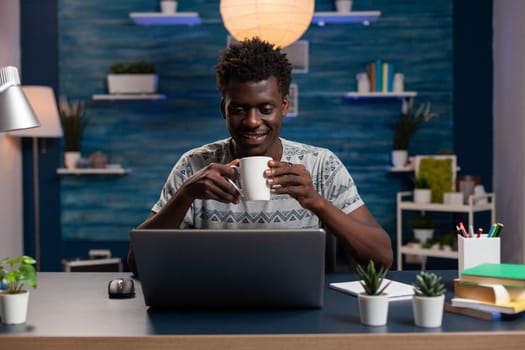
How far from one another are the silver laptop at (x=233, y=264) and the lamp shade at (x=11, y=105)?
488 mm

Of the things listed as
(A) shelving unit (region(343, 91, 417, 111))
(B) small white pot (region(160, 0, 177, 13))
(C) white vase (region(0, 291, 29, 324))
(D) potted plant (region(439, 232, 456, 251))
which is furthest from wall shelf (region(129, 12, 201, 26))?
(C) white vase (region(0, 291, 29, 324))

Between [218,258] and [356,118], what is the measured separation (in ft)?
10.9

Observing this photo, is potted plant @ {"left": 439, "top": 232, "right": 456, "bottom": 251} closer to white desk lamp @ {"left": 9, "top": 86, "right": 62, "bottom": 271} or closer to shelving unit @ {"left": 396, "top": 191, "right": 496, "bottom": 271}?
shelving unit @ {"left": 396, "top": 191, "right": 496, "bottom": 271}

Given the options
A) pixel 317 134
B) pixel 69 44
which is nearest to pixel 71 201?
pixel 69 44

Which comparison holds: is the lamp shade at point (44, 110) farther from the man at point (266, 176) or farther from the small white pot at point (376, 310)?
the small white pot at point (376, 310)

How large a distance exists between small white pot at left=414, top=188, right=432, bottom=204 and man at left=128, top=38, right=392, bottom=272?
2134 mm

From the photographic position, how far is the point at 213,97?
4406 millimetres

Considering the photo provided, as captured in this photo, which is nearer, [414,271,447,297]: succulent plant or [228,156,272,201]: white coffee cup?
[414,271,447,297]: succulent plant

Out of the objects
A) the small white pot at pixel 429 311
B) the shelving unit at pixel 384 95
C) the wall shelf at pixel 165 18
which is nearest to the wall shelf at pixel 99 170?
the wall shelf at pixel 165 18

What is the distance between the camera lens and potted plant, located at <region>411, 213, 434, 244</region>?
13.4ft

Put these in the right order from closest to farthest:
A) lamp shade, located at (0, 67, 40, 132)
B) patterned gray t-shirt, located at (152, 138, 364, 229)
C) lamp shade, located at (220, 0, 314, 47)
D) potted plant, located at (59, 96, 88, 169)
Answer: lamp shade, located at (0, 67, 40, 132) < patterned gray t-shirt, located at (152, 138, 364, 229) < lamp shade, located at (220, 0, 314, 47) < potted plant, located at (59, 96, 88, 169)

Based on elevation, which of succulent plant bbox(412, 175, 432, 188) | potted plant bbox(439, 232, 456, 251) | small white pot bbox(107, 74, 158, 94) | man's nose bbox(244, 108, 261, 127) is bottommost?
potted plant bbox(439, 232, 456, 251)

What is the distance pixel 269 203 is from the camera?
194 centimetres

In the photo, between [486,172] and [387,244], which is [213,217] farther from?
[486,172]
